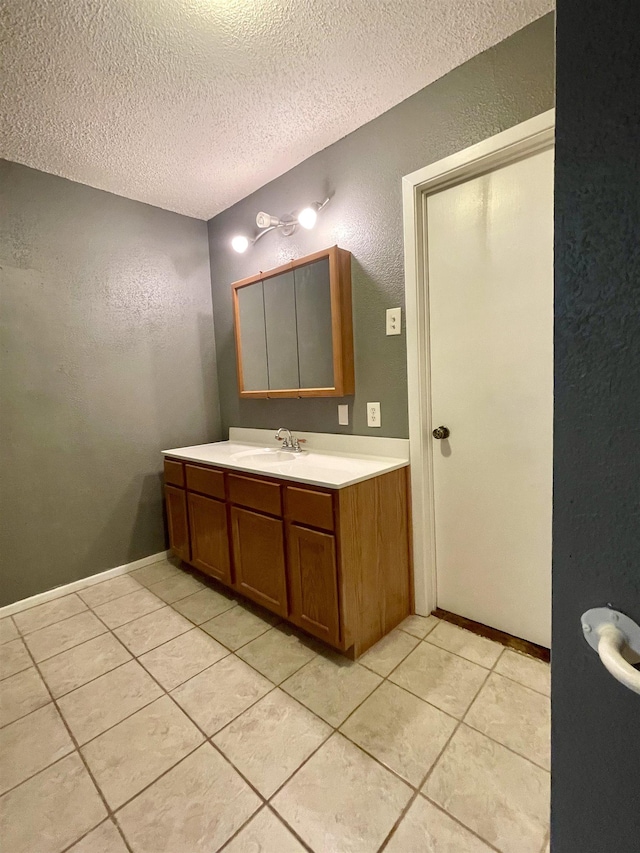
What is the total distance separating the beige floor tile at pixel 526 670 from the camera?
4.76 ft

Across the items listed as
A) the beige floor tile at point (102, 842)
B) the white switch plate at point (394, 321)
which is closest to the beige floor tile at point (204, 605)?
the beige floor tile at point (102, 842)

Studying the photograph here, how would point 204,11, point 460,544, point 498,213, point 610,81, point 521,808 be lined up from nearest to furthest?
point 610,81, point 521,808, point 204,11, point 498,213, point 460,544

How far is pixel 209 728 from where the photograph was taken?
1.32 meters

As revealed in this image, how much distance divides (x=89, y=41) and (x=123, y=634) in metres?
2.51

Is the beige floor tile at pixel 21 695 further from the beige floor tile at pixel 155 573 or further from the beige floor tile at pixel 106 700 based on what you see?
the beige floor tile at pixel 155 573

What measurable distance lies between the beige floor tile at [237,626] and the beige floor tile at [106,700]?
34cm

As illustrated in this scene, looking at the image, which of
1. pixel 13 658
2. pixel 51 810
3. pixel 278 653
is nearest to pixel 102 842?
pixel 51 810

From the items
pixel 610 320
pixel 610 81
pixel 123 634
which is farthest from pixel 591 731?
pixel 123 634

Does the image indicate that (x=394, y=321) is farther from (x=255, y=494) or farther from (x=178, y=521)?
(x=178, y=521)

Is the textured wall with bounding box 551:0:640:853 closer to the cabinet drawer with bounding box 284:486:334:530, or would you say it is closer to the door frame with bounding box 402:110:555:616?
the cabinet drawer with bounding box 284:486:334:530

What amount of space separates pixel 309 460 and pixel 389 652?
98 centimetres

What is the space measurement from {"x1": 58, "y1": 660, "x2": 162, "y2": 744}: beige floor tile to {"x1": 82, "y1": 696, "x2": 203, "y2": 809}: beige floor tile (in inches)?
1.9

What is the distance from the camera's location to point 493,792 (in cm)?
107

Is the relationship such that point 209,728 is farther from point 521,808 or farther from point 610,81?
point 610,81
